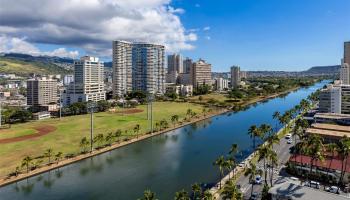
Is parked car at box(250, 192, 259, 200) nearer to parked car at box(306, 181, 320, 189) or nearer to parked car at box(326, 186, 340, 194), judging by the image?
parked car at box(306, 181, 320, 189)

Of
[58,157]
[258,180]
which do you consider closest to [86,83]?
[58,157]

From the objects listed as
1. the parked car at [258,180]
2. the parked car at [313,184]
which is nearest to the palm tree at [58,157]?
the parked car at [258,180]

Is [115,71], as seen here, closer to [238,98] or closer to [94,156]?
[238,98]

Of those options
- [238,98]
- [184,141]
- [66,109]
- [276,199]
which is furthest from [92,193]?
[238,98]

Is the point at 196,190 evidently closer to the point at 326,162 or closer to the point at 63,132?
the point at 326,162

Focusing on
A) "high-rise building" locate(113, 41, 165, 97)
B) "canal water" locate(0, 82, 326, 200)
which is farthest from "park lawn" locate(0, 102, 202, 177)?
"high-rise building" locate(113, 41, 165, 97)

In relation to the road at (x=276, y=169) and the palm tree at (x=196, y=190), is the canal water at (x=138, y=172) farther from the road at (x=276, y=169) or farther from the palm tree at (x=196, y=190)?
the road at (x=276, y=169)
